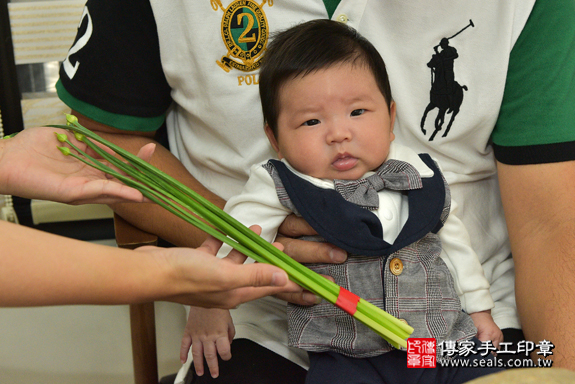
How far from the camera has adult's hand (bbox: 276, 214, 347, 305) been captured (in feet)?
3.70

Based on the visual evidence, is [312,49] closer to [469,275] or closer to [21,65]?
[469,275]

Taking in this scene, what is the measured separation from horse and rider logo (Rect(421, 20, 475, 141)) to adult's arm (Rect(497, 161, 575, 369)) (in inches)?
7.9

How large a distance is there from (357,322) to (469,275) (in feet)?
1.02

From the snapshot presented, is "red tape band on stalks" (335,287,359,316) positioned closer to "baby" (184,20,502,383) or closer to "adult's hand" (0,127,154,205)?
"baby" (184,20,502,383)

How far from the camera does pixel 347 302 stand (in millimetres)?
1008

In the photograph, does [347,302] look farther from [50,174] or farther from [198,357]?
[50,174]

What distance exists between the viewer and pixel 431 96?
132cm

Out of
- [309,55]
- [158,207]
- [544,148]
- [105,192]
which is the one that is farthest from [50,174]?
[544,148]

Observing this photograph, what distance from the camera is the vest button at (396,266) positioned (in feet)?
3.71

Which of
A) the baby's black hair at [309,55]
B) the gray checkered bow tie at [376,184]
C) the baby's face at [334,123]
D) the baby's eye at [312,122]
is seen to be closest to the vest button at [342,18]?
the baby's black hair at [309,55]

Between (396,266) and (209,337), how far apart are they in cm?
45

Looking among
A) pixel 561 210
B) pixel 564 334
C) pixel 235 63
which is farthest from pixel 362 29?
pixel 564 334

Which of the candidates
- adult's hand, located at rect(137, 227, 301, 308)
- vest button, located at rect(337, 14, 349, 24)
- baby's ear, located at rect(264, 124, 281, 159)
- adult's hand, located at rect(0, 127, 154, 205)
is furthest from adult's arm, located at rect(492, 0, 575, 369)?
adult's hand, located at rect(0, 127, 154, 205)

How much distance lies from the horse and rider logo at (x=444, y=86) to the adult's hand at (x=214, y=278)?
0.65 m
